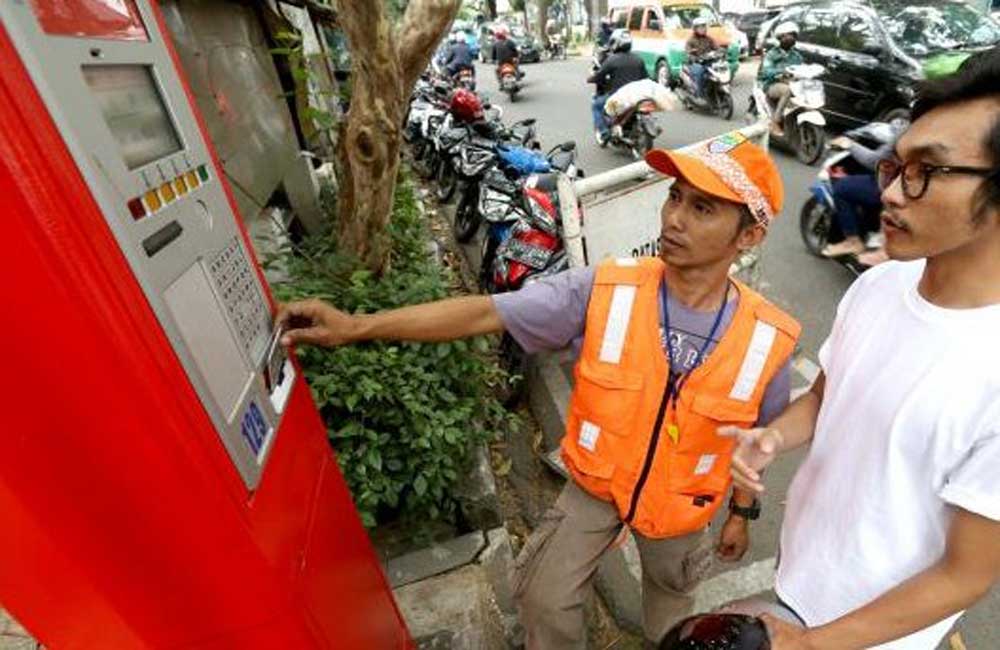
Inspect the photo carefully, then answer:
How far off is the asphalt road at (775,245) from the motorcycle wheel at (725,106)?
0.53 ft

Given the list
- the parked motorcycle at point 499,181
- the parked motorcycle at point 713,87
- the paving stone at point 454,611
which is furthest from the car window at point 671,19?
the paving stone at point 454,611

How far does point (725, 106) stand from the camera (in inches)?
378

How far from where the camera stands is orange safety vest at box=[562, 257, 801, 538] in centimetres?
157

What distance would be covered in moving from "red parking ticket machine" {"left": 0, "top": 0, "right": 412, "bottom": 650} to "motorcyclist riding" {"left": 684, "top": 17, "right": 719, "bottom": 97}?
991cm

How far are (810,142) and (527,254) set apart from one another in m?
4.89

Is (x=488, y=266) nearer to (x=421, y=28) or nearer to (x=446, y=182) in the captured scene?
(x=421, y=28)

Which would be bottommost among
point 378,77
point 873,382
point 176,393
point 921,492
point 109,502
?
point 921,492

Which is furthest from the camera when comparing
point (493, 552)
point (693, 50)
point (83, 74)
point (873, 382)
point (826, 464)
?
point (693, 50)

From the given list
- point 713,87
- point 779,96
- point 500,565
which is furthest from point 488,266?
point 713,87

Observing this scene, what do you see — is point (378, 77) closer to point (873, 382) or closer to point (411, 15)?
point (411, 15)

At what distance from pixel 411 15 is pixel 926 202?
6.01ft

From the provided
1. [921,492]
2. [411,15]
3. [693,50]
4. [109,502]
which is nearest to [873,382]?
[921,492]

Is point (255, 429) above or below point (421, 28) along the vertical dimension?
below

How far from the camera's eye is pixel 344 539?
4.52 ft
